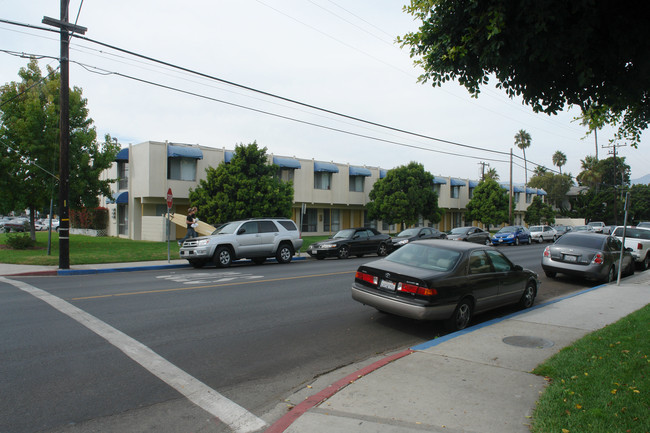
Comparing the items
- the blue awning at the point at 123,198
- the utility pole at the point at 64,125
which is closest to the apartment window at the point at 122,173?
the blue awning at the point at 123,198

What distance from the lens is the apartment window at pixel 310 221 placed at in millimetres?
36531

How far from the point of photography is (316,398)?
425 centimetres

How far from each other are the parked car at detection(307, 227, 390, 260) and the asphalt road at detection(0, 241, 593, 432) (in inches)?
352

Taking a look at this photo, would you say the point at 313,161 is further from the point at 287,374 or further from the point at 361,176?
the point at 287,374

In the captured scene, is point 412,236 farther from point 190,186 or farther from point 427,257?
point 427,257

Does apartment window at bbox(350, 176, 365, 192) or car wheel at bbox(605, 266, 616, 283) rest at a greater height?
apartment window at bbox(350, 176, 365, 192)

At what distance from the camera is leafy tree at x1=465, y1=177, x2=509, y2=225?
4641 centimetres

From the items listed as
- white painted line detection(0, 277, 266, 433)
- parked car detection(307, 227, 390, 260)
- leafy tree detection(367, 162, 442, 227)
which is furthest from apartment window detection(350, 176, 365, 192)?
white painted line detection(0, 277, 266, 433)

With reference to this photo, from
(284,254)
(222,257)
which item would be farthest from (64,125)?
(284,254)

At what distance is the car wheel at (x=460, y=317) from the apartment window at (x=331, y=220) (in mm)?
30794

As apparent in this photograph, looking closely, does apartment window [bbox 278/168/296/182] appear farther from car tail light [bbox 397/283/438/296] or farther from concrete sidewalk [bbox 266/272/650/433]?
concrete sidewalk [bbox 266/272/650/433]

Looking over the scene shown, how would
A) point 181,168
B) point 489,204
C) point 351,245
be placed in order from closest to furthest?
point 351,245 → point 181,168 → point 489,204

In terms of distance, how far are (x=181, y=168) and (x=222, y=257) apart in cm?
1467

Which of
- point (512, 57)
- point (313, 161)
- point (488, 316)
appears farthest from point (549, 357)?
point (313, 161)
